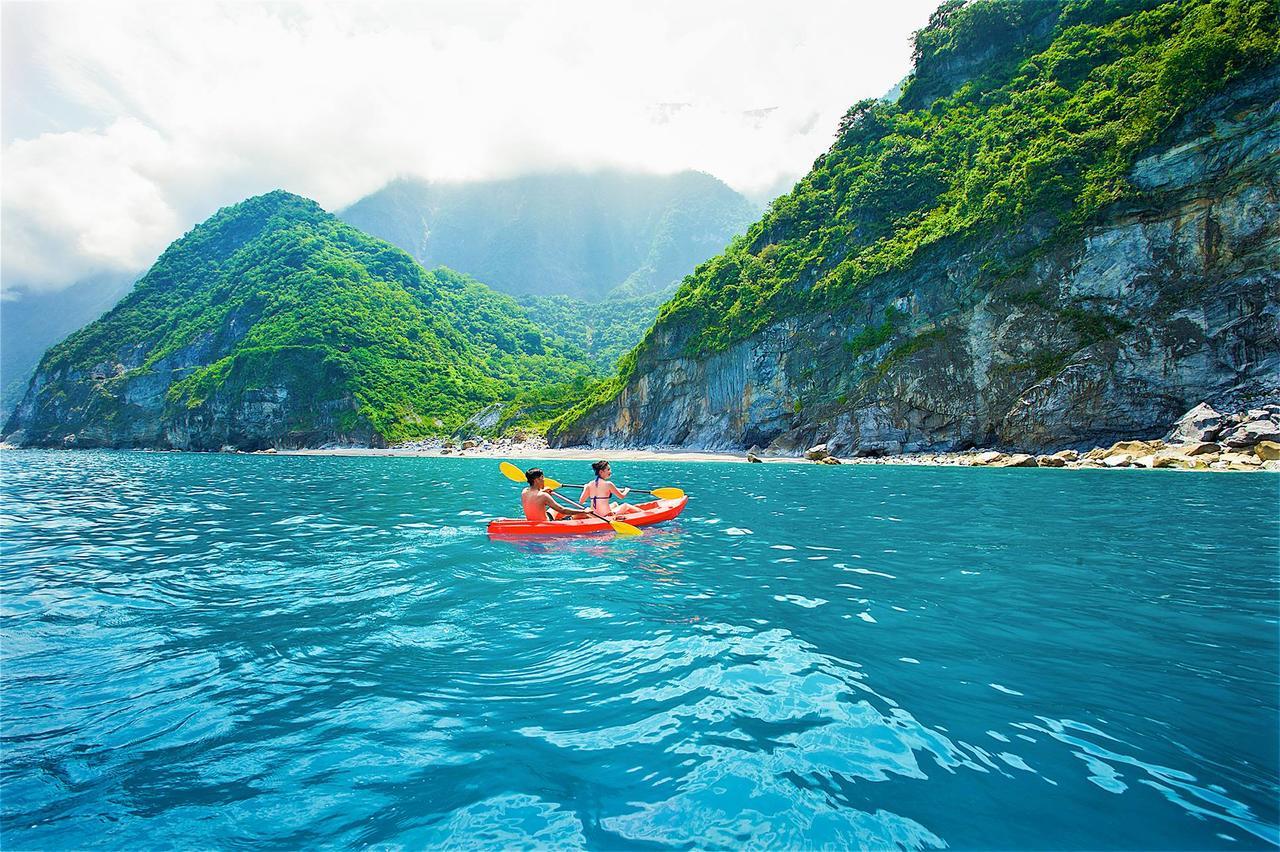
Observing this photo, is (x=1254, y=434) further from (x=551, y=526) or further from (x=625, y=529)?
Result: (x=551, y=526)

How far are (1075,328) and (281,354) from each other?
94297 millimetres

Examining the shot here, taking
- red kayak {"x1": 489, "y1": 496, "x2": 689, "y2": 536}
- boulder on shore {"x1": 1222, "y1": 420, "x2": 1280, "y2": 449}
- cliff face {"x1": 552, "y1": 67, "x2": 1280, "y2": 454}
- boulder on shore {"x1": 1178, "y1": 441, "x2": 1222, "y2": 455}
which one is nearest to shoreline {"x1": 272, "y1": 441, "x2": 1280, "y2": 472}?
boulder on shore {"x1": 1178, "y1": 441, "x2": 1222, "y2": 455}

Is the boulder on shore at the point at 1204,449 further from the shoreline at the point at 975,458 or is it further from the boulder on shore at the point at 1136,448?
the boulder on shore at the point at 1136,448

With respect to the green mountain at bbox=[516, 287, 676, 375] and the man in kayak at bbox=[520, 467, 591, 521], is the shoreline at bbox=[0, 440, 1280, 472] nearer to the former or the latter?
the man in kayak at bbox=[520, 467, 591, 521]

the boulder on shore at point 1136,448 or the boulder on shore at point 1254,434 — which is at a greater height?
the boulder on shore at point 1254,434

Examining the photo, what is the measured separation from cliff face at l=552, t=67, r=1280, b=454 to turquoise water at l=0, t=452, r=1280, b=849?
28035mm

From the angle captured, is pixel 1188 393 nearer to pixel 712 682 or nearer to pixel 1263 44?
pixel 1263 44

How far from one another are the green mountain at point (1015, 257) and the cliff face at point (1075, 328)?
110mm

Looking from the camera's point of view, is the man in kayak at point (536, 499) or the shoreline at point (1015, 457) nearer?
the man in kayak at point (536, 499)

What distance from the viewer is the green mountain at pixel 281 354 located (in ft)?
266

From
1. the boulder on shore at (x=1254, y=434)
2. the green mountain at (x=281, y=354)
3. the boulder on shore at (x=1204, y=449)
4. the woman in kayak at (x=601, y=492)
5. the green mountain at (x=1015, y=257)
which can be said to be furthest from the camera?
the green mountain at (x=281, y=354)

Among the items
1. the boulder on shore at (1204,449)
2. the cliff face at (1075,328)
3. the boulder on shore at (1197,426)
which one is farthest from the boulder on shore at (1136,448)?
the cliff face at (1075,328)

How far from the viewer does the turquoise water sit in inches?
117

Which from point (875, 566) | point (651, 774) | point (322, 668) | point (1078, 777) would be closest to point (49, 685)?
point (322, 668)
